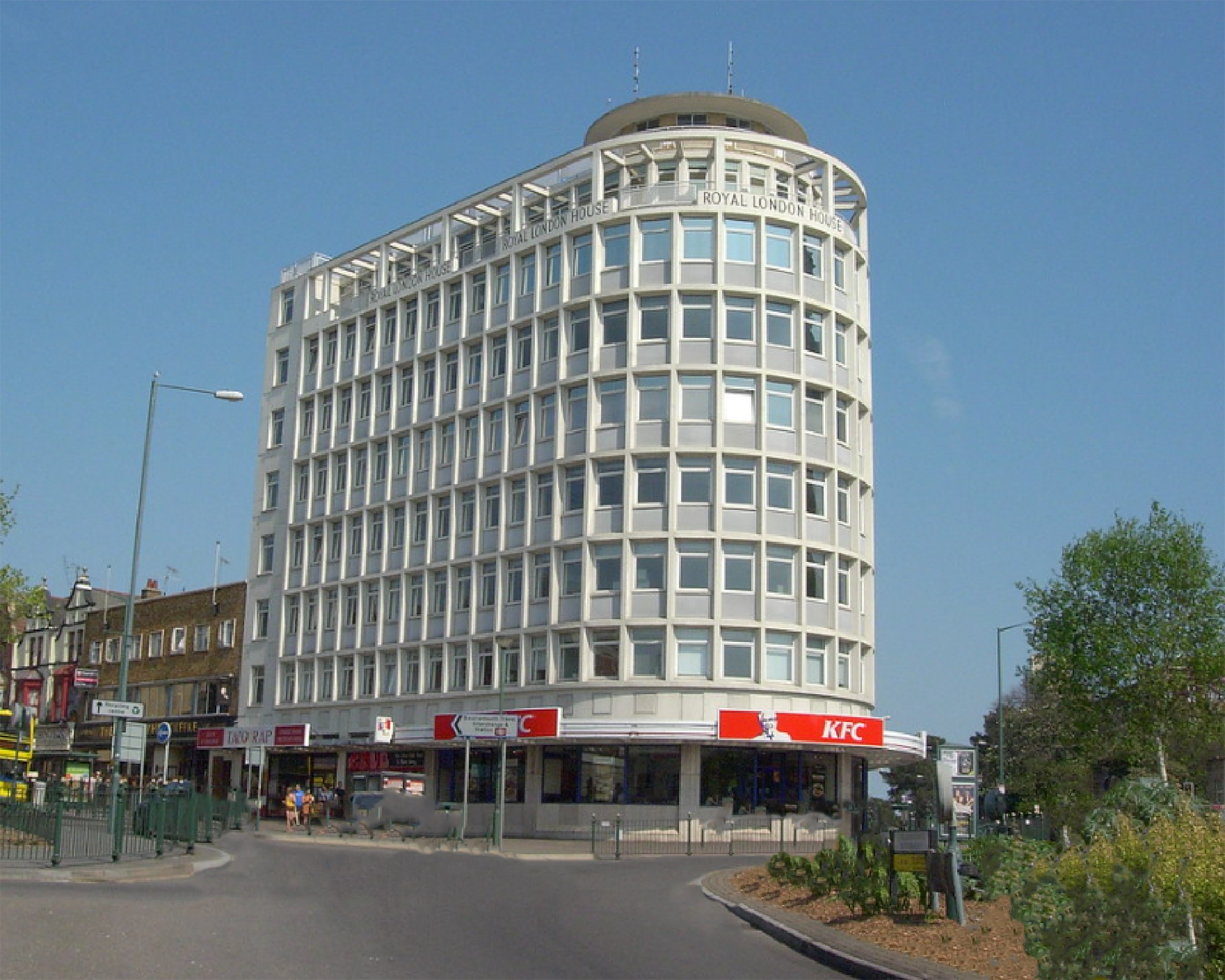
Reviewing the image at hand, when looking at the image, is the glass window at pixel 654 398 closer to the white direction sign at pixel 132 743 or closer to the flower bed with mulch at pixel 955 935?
the white direction sign at pixel 132 743

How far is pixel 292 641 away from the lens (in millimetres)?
66062

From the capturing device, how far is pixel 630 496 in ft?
171

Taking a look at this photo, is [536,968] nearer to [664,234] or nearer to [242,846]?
[242,846]

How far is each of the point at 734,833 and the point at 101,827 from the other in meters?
26.8

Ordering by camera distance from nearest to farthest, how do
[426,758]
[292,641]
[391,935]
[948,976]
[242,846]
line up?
[948,976]
[391,935]
[242,846]
[426,758]
[292,641]

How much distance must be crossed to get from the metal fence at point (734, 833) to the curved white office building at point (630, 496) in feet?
1.64

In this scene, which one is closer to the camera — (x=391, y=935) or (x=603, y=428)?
(x=391, y=935)

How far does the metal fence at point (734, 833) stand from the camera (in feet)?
152

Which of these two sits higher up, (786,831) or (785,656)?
(785,656)

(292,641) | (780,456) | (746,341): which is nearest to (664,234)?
(746,341)

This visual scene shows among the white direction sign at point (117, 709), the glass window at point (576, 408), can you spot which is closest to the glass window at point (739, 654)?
the glass window at point (576, 408)

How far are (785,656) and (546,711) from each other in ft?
28.0

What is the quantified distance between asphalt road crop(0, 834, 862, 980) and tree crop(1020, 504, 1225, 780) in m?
35.3

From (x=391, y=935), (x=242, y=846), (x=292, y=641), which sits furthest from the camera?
(x=292, y=641)
